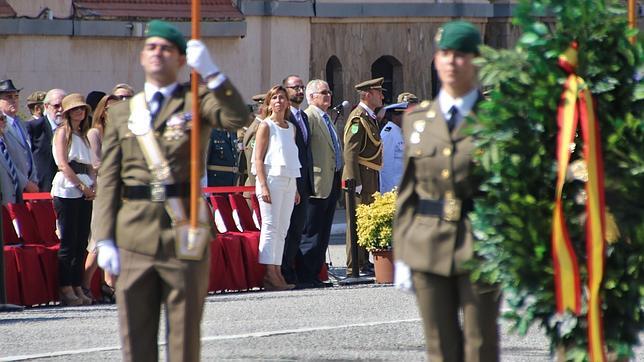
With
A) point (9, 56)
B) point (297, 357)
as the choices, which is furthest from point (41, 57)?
point (297, 357)

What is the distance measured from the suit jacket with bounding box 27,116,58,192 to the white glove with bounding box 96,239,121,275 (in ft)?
25.6

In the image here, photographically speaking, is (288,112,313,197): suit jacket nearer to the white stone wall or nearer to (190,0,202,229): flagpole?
the white stone wall

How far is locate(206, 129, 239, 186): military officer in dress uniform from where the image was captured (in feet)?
60.2

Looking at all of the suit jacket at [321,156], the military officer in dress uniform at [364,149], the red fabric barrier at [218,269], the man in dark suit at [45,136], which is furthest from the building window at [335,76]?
the red fabric barrier at [218,269]

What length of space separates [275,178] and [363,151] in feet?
6.09

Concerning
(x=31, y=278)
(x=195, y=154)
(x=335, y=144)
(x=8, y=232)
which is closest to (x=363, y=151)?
(x=335, y=144)

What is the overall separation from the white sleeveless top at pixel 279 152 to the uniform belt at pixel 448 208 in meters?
7.59

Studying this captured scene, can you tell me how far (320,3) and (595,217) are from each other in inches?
773

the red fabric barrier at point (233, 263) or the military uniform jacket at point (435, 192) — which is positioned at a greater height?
the military uniform jacket at point (435, 192)

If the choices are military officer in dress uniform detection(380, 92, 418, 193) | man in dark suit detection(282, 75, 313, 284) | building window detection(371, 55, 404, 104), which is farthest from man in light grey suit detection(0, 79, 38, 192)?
building window detection(371, 55, 404, 104)

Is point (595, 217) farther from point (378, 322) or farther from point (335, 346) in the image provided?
point (378, 322)

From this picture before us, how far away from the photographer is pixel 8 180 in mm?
13828

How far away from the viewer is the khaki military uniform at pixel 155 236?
293 inches

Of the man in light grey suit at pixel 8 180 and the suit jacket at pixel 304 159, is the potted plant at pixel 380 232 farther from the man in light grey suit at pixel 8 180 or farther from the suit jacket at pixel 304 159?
the man in light grey suit at pixel 8 180
